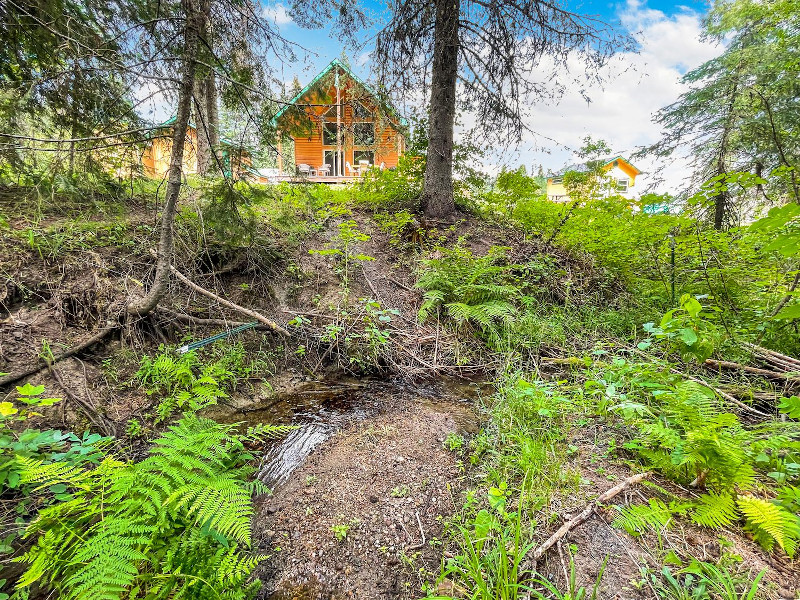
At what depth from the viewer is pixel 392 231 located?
233 inches

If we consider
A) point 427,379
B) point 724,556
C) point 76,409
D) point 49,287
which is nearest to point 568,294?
point 427,379

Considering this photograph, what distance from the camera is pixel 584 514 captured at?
1.52m

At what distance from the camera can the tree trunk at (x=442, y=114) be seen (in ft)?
17.2

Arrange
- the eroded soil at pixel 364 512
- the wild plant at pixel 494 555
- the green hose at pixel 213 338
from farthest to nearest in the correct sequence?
the green hose at pixel 213 338 < the eroded soil at pixel 364 512 < the wild plant at pixel 494 555

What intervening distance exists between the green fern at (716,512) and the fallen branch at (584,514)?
0.26m

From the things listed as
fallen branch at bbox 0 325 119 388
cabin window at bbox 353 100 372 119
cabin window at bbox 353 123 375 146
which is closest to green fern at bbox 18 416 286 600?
fallen branch at bbox 0 325 119 388

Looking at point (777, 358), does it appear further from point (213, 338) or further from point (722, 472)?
point (213, 338)

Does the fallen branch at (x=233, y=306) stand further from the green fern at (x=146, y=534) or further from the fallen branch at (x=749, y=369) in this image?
the fallen branch at (x=749, y=369)

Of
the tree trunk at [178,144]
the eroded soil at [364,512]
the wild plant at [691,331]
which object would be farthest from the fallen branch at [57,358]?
the wild plant at [691,331]

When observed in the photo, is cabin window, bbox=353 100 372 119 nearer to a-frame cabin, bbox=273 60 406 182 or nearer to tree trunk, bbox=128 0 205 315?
a-frame cabin, bbox=273 60 406 182

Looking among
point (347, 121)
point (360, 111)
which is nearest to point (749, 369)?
point (360, 111)

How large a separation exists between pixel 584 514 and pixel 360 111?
502cm

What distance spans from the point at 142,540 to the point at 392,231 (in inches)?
208

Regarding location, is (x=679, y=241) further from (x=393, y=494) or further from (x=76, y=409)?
(x=76, y=409)
